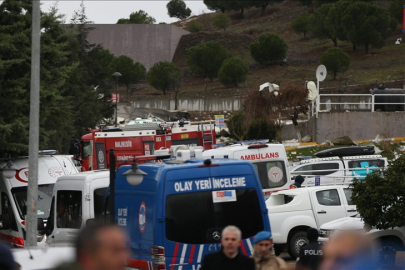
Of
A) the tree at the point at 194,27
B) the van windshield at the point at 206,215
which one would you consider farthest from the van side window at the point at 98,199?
the tree at the point at 194,27

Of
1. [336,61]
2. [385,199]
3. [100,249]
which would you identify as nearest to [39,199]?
[385,199]

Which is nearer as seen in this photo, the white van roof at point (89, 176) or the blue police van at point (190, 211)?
the blue police van at point (190, 211)

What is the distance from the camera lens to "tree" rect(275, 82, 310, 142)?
39.2 m

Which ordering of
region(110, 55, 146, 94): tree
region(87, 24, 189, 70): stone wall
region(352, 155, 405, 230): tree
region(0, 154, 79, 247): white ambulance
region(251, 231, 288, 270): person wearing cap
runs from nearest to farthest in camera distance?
region(251, 231, 288, 270): person wearing cap, region(352, 155, 405, 230): tree, region(0, 154, 79, 247): white ambulance, region(110, 55, 146, 94): tree, region(87, 24, 189, 70): stone wall

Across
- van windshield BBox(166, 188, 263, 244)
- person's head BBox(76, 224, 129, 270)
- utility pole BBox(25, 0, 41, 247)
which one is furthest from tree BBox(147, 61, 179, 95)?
person's head BBox(76, 224, 129, 270)

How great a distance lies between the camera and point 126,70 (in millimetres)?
98875

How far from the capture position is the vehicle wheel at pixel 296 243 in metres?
14.5

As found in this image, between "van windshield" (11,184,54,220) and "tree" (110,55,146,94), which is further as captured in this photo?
"tree" (110,55,146,94)

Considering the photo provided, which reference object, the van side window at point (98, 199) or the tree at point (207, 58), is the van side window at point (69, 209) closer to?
the van side window at point (98, 199)

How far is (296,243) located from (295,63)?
90.7 meters

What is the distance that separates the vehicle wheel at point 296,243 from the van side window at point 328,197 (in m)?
0.94

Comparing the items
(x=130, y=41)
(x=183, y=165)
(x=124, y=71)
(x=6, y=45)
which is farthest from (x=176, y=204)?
(x=130, y=41)

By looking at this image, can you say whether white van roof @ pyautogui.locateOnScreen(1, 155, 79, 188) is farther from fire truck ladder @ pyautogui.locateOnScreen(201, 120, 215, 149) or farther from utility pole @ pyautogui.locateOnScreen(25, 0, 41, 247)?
fire truck ladder @ pyautogui.locateOnScreen(201, 120, 215, 149)

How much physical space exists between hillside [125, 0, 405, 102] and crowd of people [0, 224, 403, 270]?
66.6 metres
